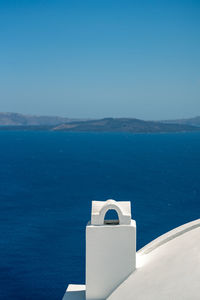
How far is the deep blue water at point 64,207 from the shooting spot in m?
42.8

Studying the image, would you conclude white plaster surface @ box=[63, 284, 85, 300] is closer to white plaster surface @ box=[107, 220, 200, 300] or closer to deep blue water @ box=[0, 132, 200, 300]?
white plaster surface @ box=[107, 220, 200, 300]

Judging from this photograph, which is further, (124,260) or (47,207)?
(47,207)

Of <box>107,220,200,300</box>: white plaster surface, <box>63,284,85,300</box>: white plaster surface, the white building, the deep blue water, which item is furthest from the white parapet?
the deep blue water

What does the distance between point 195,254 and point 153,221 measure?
49389 millimetres

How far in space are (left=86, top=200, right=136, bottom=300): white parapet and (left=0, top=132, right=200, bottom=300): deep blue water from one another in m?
26.7

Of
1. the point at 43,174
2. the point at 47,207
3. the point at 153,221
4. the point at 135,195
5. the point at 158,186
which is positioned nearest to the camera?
the point at 153,221

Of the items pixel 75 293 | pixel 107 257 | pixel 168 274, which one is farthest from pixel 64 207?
pixel 168 274

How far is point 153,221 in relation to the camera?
60.0 m

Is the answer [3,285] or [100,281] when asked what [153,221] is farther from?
[100,281]

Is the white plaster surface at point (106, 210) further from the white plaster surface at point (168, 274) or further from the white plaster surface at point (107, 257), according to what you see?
the white plaster surface at point (168, 274)

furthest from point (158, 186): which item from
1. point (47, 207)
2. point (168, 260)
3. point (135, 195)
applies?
point (168, 260)

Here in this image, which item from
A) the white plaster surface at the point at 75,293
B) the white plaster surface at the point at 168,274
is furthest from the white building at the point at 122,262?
the white plaster surface at the point at 75,293

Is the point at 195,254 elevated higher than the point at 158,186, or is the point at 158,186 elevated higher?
the point at 158,186

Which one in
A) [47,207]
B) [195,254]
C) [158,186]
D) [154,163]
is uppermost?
[154,163]
